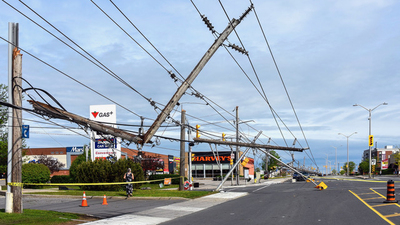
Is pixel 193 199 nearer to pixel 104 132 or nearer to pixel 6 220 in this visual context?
pixel 104 132

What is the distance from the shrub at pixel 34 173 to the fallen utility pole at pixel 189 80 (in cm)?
2384

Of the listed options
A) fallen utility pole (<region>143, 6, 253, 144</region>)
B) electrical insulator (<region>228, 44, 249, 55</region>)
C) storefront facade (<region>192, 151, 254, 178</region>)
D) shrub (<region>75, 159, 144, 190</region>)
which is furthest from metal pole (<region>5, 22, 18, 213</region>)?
storefront facade (<region>192, 151, 254, 178</region>)

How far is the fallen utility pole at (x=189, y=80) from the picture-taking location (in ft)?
54.2

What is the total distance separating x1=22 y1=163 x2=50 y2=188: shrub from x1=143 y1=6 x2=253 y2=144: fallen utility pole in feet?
78.2

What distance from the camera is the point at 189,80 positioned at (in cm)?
1912

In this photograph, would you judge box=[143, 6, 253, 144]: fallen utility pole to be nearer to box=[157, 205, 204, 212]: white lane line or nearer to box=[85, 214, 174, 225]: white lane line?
box=[85, 214, 174, 225]: white lane line

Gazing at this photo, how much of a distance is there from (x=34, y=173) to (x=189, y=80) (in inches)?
946

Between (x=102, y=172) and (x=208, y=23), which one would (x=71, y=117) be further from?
(x=102, y=172)

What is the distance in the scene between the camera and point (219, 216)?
15914mm

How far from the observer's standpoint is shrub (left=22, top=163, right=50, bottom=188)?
119 ft

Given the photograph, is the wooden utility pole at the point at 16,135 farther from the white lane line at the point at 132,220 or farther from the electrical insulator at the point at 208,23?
the electrical insulator at the point at 208,23

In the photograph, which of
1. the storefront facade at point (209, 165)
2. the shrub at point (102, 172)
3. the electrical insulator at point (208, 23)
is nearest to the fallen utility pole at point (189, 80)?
the electrical insulator at point (208, 23)

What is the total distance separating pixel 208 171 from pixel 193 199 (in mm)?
62735

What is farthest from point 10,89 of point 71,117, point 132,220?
point 132,220
